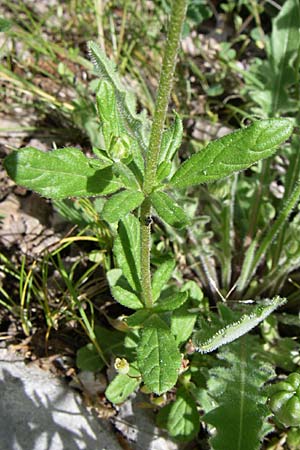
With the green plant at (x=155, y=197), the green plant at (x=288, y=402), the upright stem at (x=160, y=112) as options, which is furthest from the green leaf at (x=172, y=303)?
the green plant at (x=288, y=402)

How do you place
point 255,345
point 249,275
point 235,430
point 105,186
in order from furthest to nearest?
1. point 249,275
2. point 255,345
3. point 235,430
4. point 105,186

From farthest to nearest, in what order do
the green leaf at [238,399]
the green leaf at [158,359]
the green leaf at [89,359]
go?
the green leaf at [89,359]
the green leaf at [238,399]
the green leaf at [158,359]

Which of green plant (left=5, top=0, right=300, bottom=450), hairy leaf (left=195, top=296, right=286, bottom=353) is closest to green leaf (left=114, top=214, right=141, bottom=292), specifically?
green plant (left=5, top=0, right=300, bottom=450)

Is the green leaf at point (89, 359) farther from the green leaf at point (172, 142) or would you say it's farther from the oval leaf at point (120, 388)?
the green leaf at point (172, 142)

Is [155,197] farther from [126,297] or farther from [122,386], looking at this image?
[122,386]

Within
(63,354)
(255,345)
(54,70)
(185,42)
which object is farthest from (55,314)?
(185,42)

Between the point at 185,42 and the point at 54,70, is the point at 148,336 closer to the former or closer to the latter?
the point at 54,70
